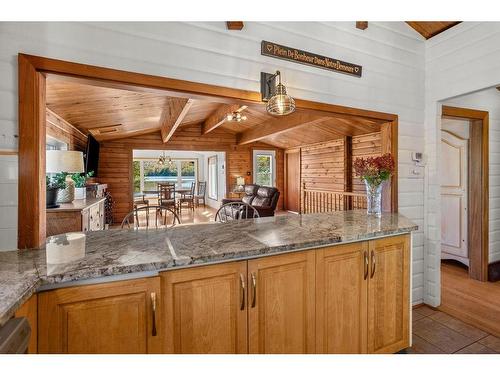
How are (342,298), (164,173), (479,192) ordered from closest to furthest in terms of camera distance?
(342,298), (479,192), (164,173)

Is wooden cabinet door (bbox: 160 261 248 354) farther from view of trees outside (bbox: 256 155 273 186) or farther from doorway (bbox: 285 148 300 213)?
view of trees outside (bbox: 256 155 273 186)

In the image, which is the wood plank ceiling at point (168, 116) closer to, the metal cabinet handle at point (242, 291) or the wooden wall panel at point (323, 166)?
the wooden wall panel at point (323, 166)

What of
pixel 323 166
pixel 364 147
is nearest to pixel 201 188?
pixel 323 166

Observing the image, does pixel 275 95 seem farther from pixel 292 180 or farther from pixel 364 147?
pixel 292 180

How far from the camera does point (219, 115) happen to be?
6.27 m

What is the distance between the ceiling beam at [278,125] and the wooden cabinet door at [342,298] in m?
3.16

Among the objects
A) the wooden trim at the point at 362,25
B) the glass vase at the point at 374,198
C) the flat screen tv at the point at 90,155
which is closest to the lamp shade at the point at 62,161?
the flat screen tv at the point at 90,155

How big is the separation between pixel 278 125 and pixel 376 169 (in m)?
4.11

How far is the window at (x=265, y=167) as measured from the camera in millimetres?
9523

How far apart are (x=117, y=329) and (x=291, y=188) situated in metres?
8.47

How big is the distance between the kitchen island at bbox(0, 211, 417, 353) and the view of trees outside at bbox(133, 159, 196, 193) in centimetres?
1066

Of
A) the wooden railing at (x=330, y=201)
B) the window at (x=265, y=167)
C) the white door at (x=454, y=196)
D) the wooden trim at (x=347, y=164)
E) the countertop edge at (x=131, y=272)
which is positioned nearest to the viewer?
the countertop edge at (x=131, y=272)
